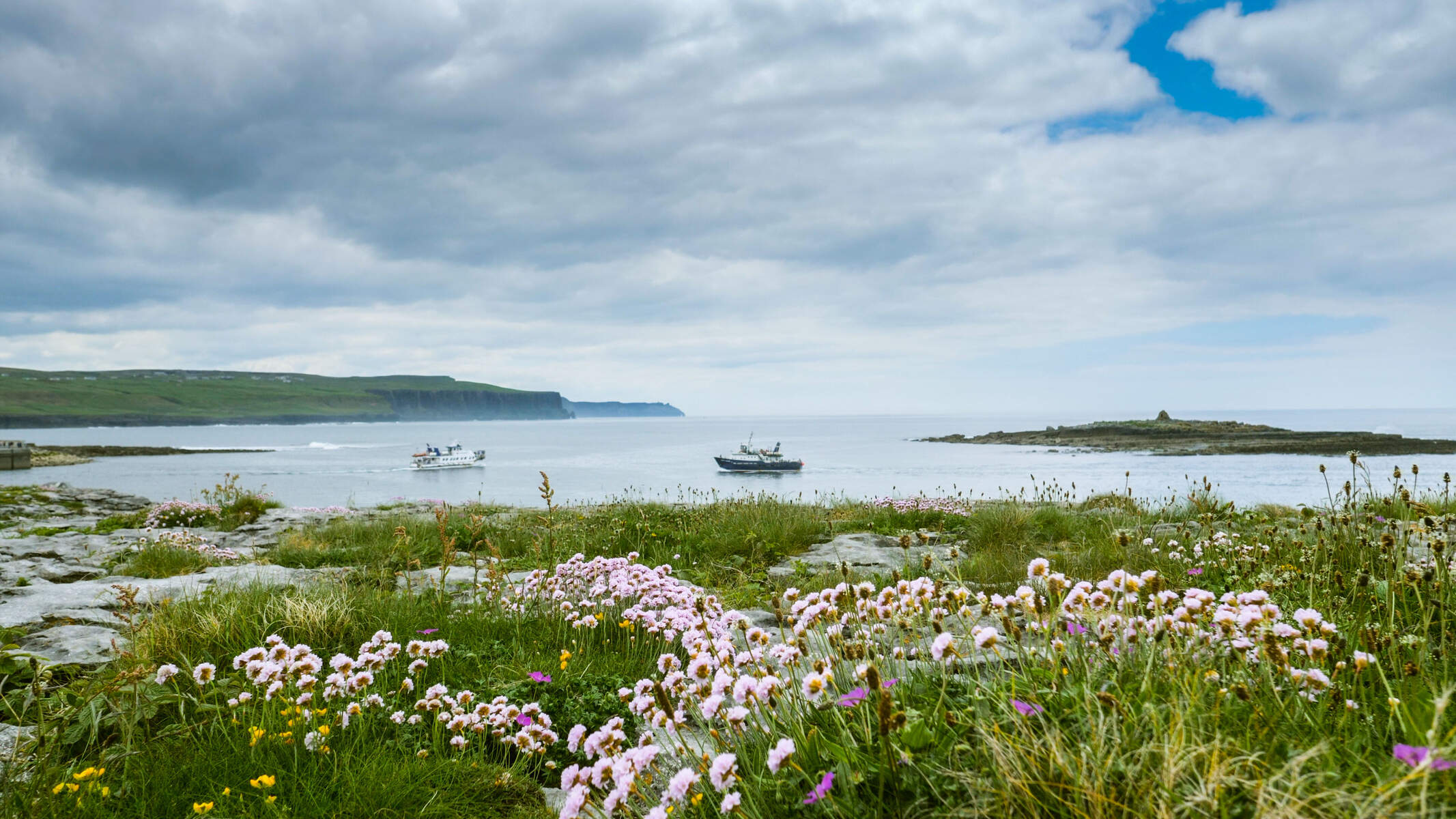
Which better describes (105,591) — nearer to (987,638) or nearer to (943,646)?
(943,646)

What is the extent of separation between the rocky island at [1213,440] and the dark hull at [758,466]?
2456cm

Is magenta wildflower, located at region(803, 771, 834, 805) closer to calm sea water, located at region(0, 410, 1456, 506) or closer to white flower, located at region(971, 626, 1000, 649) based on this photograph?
white flower, located at region(971, 626, 1000, 649)

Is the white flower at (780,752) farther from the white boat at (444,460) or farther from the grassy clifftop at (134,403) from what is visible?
the grassy clifftop at (134,403)

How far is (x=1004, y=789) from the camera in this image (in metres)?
1.77

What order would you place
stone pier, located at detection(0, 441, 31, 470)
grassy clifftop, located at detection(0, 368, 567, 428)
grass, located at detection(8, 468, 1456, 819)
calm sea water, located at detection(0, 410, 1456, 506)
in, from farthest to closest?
grassy clifftop, located at detection(0, 368, 567, 428), stone pier, located at detection(0, 441, 31, 470), calm sea water, located at detection(0, 410, 1456, 506), grass, located at detection(8, 468, 1456, 819)

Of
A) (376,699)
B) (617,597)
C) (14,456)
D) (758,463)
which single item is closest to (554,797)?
(376,699)

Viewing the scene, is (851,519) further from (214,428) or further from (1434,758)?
(214,428)

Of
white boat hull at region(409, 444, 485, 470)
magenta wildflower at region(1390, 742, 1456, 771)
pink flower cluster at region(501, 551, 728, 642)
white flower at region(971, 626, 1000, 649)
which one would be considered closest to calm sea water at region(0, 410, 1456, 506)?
white boat hull at region(409, 444, 485, 470)

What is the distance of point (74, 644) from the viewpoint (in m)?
4.23

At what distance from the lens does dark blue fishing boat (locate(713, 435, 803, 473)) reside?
154ft

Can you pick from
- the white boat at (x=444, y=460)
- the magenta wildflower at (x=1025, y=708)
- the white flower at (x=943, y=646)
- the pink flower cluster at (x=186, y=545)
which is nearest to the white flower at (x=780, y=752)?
the white flower at (x=943, y=646)

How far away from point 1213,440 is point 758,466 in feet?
119

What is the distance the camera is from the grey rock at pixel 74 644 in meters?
3.98

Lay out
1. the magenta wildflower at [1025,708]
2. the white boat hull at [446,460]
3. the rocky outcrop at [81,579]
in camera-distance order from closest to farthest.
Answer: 1. the magenta wildflower at [1025,708]
2. the rocky outcrop at [81,579]
3. the white boat hull at [446,460]
